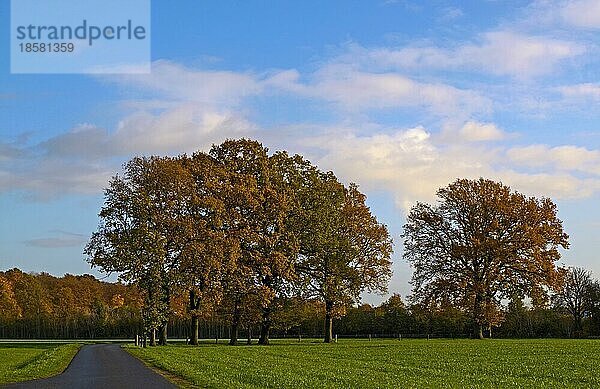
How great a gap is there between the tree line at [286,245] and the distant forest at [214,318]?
169cm

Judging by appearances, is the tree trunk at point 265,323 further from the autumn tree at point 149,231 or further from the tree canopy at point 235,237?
the autumn tree at point 149,231

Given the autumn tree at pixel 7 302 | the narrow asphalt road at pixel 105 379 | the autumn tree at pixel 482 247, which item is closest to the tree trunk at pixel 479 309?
the autumn tree at pixel 482 247

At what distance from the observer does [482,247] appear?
238 feet

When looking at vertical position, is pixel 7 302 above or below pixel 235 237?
below

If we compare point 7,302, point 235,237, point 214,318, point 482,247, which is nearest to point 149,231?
point 235,237

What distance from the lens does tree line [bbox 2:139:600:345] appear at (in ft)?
204

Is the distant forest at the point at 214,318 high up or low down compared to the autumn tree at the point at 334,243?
down

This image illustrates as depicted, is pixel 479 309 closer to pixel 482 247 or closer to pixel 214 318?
pixel 482 247

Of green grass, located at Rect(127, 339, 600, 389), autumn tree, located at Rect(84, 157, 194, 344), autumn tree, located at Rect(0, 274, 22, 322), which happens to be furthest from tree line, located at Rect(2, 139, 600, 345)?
autumn tree, located at Rect(0, 274, 22, 322)

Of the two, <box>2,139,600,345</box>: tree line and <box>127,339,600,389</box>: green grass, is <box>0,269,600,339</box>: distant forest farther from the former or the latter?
<box>127,339,600,389</box>: green grass

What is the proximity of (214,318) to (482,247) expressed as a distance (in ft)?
86.4

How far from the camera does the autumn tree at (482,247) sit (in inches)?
2844

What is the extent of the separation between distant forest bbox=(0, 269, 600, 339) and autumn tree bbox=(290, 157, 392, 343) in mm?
2373

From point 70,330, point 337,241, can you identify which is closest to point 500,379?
point 337,241
